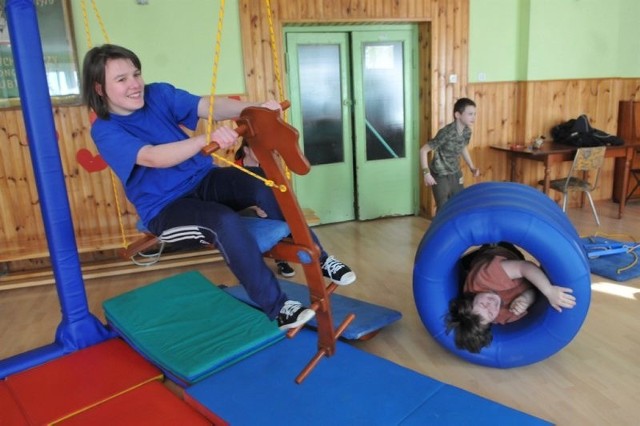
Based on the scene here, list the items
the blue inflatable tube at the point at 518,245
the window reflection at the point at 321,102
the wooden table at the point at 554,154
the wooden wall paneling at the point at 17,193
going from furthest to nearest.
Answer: the window reflection at the point at 321,102 < the wooden table at the point at 554,154 < the wooden wall paneling at the point at 17,193 < the blue inflatable tube at the point at 518,245

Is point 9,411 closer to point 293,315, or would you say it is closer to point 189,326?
point 189,326

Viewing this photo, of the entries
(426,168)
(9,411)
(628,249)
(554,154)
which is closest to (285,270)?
(426,168)

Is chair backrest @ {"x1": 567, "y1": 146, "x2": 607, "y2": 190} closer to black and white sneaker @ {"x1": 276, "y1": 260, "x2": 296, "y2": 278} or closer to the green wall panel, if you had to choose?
black and white sneaker @ {"x1": 276, "y1": 260, "x2": 296, "y2": 278}

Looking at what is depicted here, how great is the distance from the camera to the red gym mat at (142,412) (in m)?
2.26

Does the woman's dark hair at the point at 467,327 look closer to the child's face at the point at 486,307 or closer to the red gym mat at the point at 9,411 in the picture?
the child's face at the point at 486,307

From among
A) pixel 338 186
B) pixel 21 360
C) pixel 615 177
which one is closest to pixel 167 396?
pixel 21 360

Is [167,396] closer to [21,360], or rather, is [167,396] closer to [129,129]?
[21,360]

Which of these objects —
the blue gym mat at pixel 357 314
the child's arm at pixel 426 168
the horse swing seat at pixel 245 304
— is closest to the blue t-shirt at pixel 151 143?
the horse swing seat at pixel 245 304

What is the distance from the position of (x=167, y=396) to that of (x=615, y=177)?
6.33 m

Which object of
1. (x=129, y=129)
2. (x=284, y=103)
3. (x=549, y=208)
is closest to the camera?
(x=284, y=103)

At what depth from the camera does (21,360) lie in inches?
113

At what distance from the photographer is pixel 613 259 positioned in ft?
13.7

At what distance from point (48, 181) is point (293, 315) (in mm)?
1816

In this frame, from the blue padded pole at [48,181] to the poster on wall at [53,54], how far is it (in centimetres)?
194
